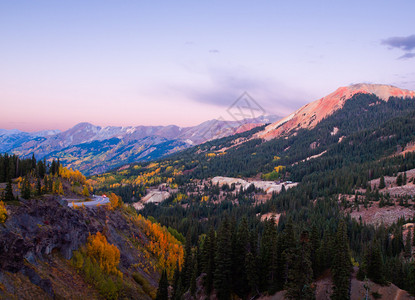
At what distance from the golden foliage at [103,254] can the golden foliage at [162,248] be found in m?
25.4

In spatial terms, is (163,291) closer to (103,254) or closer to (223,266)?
(223,266)

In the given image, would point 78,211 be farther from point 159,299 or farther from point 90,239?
point 159,299

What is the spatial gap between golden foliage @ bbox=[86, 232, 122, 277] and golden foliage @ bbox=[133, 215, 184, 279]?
83.3 ft

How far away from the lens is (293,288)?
42.1 metres

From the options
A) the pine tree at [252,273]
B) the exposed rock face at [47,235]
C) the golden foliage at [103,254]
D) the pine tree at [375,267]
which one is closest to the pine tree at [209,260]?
the pine tree at [252,273]

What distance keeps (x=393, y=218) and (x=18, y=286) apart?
439ft

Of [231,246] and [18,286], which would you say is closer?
[18,286]

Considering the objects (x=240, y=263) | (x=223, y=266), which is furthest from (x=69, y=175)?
(x=240, y=263)

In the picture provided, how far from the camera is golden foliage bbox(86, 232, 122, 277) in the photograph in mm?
64688

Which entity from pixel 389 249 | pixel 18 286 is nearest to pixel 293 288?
pixel 18 286

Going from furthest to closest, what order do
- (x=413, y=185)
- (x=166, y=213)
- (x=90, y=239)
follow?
1. (x=166, y=213)
2. (x=413, y=185)
3. (x=90, y=239)

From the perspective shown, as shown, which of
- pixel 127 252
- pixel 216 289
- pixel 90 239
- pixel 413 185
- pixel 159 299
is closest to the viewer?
pixel 216 289

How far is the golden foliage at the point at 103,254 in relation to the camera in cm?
6469

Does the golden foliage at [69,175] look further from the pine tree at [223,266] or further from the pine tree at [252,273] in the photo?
the pine tree at [252,273]
